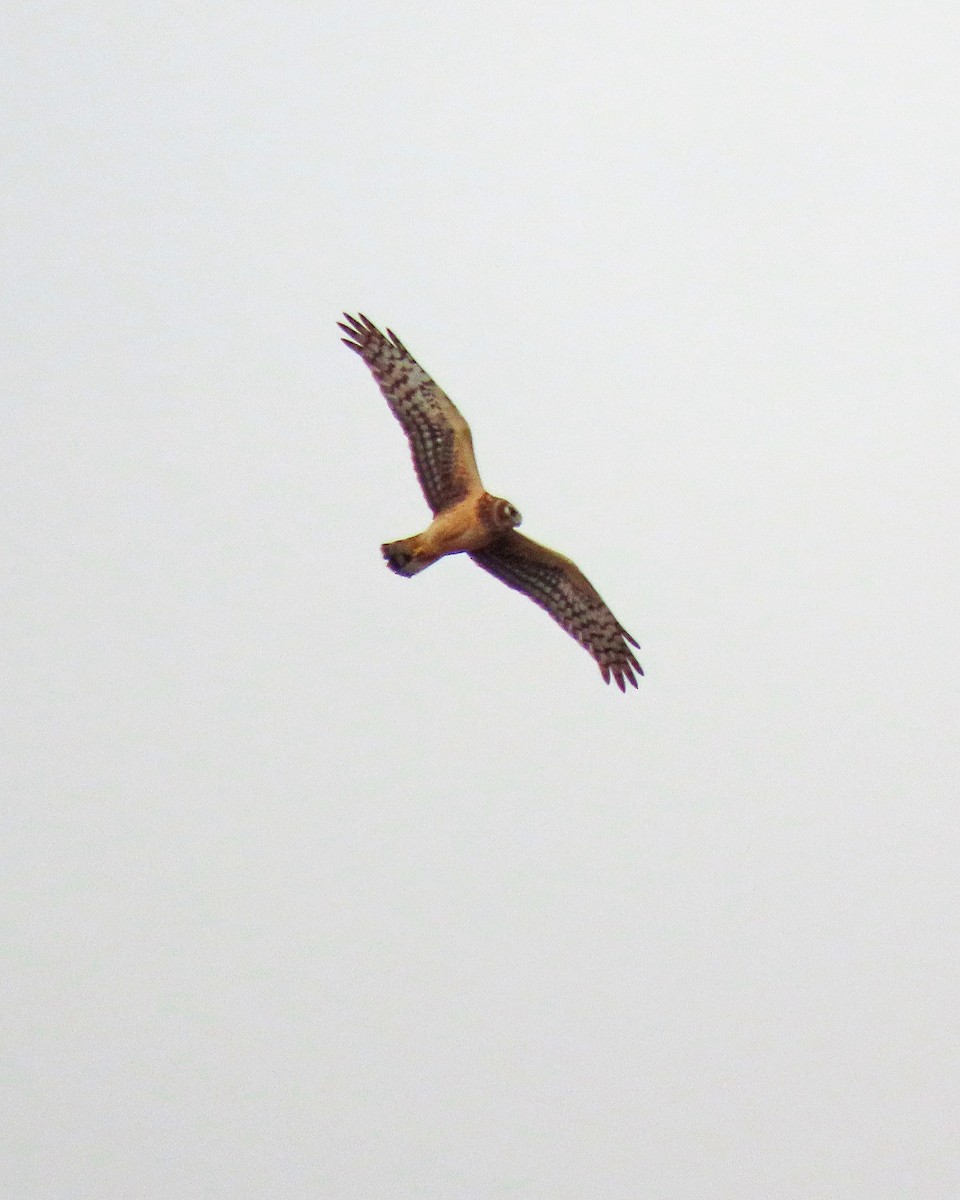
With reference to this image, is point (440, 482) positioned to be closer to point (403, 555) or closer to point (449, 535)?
point (449, 535)

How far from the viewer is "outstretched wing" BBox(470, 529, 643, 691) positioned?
1525cm

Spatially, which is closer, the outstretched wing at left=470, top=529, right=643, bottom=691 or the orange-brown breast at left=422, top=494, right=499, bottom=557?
the orange-brown breast at left=422, top=494, right=499, bottom=557

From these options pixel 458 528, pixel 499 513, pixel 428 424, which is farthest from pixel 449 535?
pixel 428 424

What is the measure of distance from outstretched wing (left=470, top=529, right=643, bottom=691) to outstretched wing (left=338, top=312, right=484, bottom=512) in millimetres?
867

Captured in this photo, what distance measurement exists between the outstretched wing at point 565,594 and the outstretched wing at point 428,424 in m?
0.87

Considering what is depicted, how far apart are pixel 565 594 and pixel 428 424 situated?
2.16m

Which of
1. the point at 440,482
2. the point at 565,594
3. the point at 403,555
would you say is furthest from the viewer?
the point at 565,594

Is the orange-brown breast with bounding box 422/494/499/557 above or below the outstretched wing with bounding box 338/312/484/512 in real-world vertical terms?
below

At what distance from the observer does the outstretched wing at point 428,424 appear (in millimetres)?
14258

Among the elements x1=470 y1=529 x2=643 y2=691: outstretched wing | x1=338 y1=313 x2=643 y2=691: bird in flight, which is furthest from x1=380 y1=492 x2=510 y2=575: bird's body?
x1=470 y1=529 x2=643 y2=691: outstretched wing

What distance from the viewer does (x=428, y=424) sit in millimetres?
14391

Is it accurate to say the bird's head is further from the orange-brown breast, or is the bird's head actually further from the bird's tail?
the bird's tail

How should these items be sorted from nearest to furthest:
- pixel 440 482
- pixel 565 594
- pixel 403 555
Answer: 1. pixel 403 555
2. pixel 440 482
3. pixel 565 594

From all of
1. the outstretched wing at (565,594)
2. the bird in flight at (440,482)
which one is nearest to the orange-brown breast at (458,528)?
the bird in flight at (440,482)
